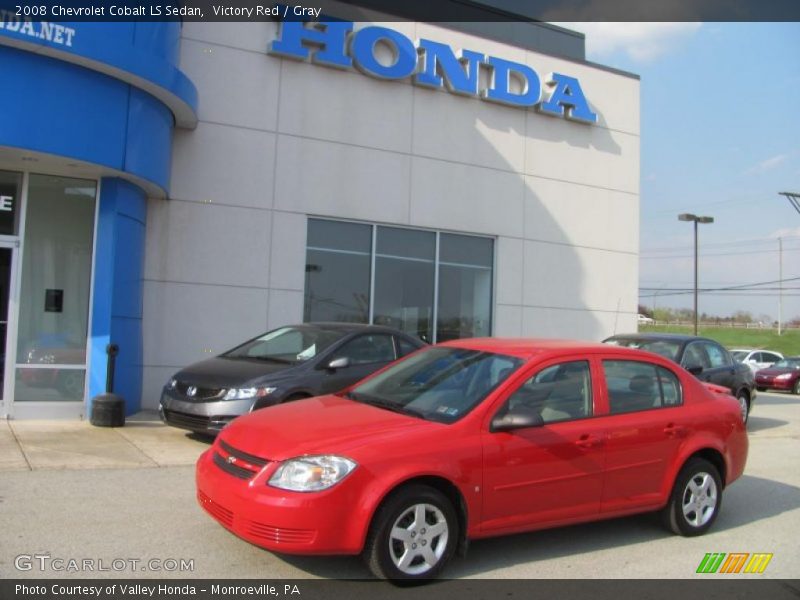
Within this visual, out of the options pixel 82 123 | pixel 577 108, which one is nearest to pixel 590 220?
pixel 577 108

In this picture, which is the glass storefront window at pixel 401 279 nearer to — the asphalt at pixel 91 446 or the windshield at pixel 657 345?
the windshield at pixel 657 345

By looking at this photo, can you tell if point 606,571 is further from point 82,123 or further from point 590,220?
point 590,220

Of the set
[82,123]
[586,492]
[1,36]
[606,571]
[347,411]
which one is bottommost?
[606,571]

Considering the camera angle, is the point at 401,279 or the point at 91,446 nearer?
the point at 91,446

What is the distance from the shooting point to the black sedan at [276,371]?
8.26 m

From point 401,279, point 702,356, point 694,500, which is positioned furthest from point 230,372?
point 702,356

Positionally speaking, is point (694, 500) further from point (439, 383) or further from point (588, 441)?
point (439, 383)

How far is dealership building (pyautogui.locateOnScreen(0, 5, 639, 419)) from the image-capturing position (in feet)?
32.2

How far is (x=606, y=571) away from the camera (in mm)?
4953

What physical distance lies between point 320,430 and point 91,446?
4757mm

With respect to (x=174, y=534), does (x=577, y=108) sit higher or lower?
higher

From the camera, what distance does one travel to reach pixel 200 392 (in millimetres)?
8484

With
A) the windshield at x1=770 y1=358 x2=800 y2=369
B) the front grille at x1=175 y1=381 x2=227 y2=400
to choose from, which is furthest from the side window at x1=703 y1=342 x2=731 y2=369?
the windshield at x1=770 y1=358 x2=800 y2=369

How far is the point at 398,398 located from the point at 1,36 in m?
6.65
